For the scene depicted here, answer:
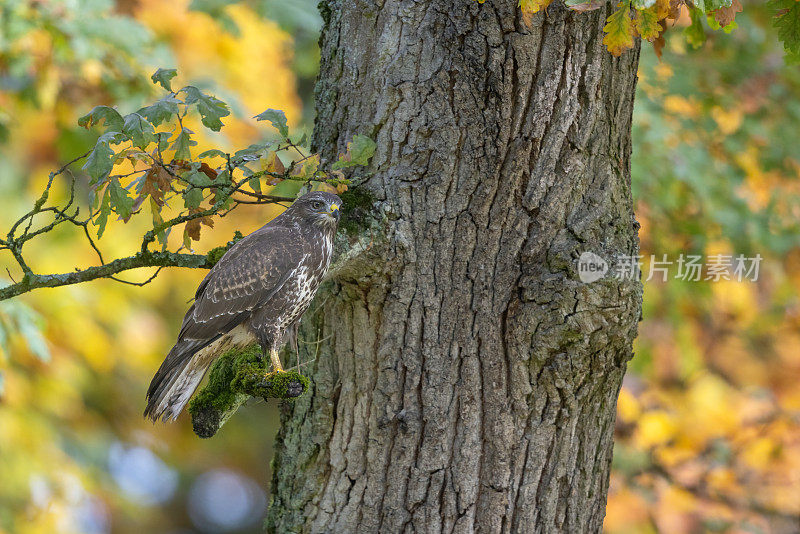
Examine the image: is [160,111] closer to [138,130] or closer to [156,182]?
[138,130]

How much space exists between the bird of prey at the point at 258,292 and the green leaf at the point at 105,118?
1.85 feet

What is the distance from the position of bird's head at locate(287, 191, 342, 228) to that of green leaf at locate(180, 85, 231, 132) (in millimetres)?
420

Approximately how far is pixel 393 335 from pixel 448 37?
1050 millimetres

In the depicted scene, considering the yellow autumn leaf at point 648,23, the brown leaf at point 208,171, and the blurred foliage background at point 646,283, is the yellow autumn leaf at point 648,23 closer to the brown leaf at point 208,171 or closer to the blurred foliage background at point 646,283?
the brown leaf at point 208,171

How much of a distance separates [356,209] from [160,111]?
73 cm

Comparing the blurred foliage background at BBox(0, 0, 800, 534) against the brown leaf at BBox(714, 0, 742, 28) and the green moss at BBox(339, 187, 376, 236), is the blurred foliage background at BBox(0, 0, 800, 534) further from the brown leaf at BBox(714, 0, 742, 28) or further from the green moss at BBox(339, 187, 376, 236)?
the brown leaf at BBox(714, 0, 742, 28)

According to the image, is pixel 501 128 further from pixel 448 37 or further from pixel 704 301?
pixel 704 301

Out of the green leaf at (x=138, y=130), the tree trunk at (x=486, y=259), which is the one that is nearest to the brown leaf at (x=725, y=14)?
the tree trunk at (x=486, y=259)

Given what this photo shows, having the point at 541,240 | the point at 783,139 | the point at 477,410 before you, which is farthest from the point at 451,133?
the point at 783,139

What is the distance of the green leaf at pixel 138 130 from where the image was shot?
238cm

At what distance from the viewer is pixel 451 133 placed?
2.67m

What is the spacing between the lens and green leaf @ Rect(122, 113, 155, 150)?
2379 mm

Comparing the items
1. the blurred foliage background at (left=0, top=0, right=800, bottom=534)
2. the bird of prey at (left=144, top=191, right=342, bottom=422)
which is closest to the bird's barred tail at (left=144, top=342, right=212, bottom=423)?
the bird of prey at (left=144, top=191, right=342, bottom=422)

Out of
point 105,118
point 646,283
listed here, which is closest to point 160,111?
point 105,118
